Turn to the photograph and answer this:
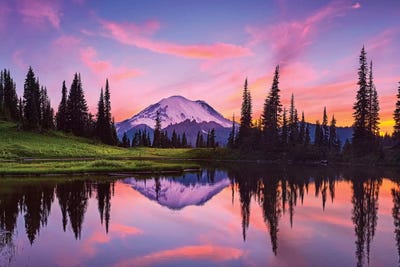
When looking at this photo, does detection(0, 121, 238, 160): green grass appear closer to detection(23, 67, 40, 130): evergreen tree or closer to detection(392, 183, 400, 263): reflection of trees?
detection(23, 67, 40, 130): evergreen tree

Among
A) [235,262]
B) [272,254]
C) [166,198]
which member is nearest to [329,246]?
[272,254]

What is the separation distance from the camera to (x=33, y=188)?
34344 mm

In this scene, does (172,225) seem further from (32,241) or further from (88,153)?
(88,153)

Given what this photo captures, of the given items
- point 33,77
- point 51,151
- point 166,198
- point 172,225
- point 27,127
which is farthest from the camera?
point 33,77

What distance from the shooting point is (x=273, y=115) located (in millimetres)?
107938

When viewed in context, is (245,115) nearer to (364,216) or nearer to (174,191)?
(174,191)

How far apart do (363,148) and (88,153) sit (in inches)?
2369

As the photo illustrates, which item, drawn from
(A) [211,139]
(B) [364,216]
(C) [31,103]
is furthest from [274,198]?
(A) [211,139]

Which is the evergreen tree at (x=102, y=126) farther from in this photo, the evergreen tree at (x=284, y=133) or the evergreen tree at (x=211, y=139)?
the evergreen tree at (x=211, y=139)

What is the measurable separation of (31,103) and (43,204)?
274 ft

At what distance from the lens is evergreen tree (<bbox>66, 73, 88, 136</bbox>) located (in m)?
115

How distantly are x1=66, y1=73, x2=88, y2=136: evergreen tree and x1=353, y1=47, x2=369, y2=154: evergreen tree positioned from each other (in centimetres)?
7452

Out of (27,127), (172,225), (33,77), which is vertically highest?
(33,77)

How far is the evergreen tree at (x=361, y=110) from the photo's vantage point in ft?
286
